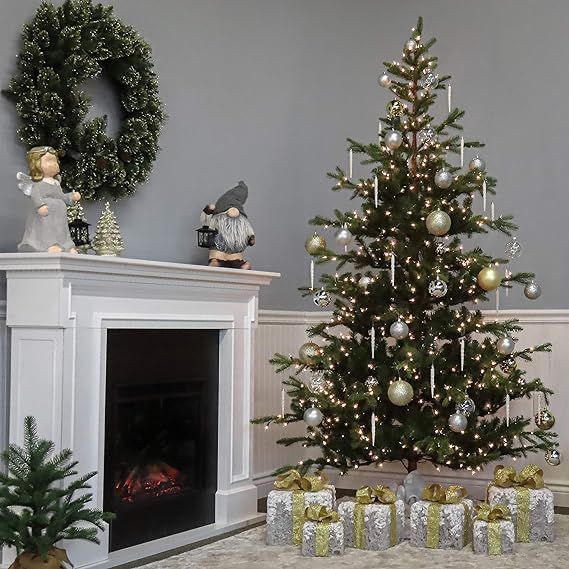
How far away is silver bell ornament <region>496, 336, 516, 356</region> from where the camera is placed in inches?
193

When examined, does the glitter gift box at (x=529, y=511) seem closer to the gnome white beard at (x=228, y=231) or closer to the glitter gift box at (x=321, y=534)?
the glitter gift box at (x=321, y=534)

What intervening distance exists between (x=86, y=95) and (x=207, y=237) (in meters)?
0.98

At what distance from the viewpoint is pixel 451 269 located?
4.95 meters

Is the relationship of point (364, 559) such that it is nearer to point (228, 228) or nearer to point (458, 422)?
point (458, 422)

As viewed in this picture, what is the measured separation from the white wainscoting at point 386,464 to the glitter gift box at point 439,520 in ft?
4.56

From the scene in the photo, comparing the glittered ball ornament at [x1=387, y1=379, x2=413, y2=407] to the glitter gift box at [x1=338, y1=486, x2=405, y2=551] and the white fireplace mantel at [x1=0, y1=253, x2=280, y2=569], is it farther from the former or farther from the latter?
the white fireplace mantel at [x1=0, y1=253, x2=280, y2=569]

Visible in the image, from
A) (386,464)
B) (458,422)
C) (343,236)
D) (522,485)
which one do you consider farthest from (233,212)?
(386,464)

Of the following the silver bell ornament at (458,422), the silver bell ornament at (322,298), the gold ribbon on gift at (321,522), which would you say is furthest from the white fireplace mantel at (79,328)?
the silver bell ornament at (458,422)

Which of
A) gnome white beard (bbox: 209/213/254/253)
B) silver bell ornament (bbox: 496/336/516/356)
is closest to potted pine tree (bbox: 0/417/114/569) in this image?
gnome white beard (bbox: 209/213/254/253)

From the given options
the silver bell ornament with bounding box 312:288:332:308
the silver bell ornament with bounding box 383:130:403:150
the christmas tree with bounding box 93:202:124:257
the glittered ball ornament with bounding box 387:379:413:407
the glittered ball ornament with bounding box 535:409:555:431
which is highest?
the silver bell ornament with bounding box 383:130:403:150

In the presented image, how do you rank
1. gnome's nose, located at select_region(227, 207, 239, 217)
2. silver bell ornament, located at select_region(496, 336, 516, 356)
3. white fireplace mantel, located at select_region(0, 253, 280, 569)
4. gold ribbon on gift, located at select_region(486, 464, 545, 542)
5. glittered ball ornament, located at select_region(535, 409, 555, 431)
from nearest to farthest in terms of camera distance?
white fireplace mantel, located at select_region(0, 253, 280, 569) → gold ribbon on gift, located at select_region(486, 464, 545, 542) → silver bell ornament, located at select_region(496, 336, 516, 356) → glittered ball ornament, located at select_region(535, 409, 555, 431) → gnome's nose, located at select_region(227, 207, 239, 217)

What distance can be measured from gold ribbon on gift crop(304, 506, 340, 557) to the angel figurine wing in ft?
5.94

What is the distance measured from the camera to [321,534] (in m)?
4.46

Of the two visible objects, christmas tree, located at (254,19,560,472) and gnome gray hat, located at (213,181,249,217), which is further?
gnome gray hat, located at (213,181,249,217)
